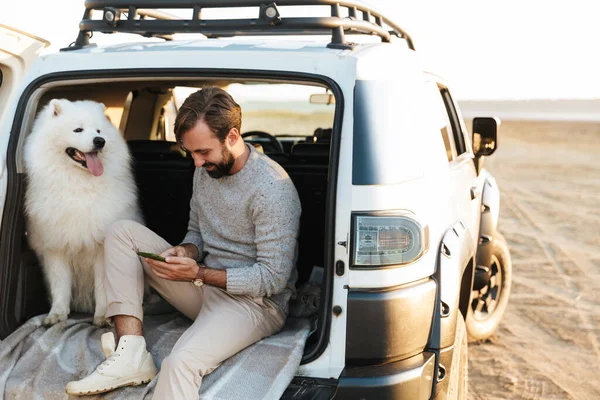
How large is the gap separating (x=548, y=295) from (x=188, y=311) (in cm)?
396

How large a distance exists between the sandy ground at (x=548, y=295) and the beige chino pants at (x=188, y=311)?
6.25ft

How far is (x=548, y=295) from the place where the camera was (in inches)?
234

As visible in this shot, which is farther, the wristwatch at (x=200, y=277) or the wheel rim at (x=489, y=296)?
the wheel rim at (x=489, y=296)

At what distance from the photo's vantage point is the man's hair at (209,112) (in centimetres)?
276

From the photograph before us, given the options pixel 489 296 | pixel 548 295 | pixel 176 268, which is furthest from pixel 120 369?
pixel 548 295

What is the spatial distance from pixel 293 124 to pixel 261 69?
68.7 ft

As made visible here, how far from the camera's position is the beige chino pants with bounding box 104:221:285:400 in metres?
2.53

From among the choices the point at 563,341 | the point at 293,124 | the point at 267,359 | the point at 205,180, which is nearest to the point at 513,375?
the point at 563,341

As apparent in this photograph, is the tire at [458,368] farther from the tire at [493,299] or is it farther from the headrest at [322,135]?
the headrest at [322,135]

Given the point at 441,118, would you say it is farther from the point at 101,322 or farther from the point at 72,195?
the point at 101,322

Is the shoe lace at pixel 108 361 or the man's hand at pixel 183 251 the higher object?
the man's hand at pixel 183 251

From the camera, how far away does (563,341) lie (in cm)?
493

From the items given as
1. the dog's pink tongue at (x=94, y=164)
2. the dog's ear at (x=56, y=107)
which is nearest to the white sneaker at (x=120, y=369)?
the dog's pink tongue at (x=94, y=164)


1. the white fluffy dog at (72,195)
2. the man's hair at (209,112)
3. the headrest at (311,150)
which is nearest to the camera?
the man's hair at (209,112)
